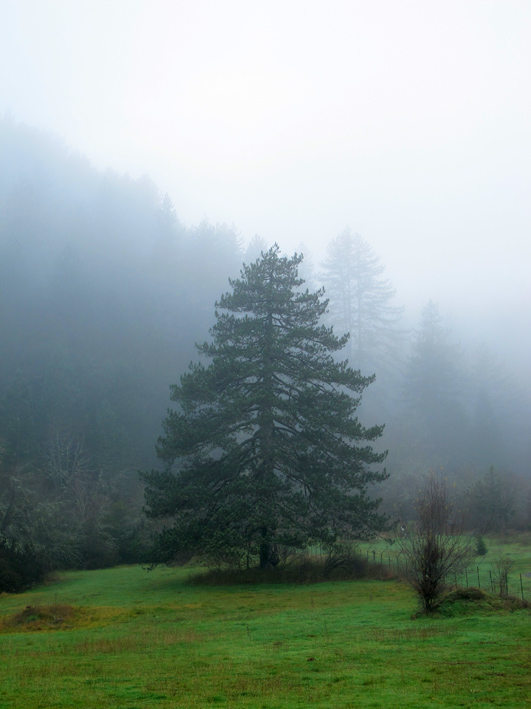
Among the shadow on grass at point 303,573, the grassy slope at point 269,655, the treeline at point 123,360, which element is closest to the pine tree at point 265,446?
the shadow on grass at point 303,573

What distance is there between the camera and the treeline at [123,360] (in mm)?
39781

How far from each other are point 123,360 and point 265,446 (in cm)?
3746

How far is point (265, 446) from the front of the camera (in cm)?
2558

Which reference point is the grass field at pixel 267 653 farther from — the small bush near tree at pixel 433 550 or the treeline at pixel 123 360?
the treeline at pixel 123 360

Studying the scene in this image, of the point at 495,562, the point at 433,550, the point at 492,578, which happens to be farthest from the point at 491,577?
the point at 495,562

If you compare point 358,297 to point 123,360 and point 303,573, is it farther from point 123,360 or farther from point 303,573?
point 303,573

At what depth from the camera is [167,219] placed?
257ft

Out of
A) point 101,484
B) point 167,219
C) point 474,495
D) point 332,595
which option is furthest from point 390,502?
point 167,219

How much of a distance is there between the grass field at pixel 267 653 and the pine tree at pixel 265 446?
2.95m

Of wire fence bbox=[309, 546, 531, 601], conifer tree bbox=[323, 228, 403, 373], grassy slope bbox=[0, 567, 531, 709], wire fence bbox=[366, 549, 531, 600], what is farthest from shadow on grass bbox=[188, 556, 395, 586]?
conifer tree bbox=[323, 228, 403, 373]

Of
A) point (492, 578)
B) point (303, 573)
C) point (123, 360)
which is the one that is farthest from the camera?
point (123, 360)

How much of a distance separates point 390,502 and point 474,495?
7.48 meters

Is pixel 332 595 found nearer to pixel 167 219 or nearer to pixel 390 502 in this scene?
pixel 390 502

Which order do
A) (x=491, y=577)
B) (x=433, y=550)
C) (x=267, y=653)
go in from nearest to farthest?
1. (x=267, y=653)
2. (x=433, y=550)
3. (x=491, y=577)
